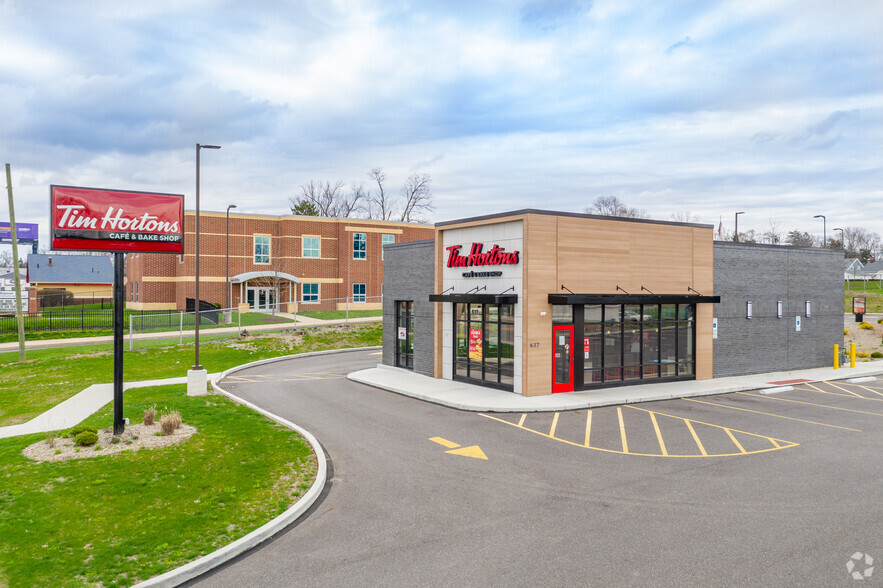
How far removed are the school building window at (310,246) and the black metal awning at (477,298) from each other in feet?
117

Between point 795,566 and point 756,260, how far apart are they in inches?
800

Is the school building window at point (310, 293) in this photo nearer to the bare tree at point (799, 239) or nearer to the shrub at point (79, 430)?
the shrub at point (79, 430)

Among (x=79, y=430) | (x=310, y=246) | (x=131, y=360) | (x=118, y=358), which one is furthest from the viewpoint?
(x=310, y=246)

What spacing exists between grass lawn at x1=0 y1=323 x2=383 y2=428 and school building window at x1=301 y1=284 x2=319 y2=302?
1842cm

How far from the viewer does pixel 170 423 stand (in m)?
13.6

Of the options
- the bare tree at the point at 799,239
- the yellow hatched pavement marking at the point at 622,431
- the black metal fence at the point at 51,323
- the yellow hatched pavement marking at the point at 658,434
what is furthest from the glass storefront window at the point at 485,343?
the bare tree at the point at 799,239

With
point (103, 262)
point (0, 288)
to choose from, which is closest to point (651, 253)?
point (0, 288)

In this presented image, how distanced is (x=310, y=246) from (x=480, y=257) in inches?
1491

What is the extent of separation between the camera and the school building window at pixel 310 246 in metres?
55.3

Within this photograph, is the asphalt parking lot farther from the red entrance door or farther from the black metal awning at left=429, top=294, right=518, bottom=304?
the black metal awning at left=429, top=294, right=518, bottom=304

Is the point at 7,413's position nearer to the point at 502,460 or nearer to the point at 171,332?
the point at 502,460

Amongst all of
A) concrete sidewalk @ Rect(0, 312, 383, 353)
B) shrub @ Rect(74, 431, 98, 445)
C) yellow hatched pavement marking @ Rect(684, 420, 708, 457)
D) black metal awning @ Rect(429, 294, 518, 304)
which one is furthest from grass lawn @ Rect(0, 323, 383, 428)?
yellow hatched pavement marking @ Rect(684, 420, 708, 457)

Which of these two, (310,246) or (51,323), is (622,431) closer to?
(51,323)

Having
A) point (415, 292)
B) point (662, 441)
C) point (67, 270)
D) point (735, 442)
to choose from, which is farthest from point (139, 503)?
point (67, 270)
